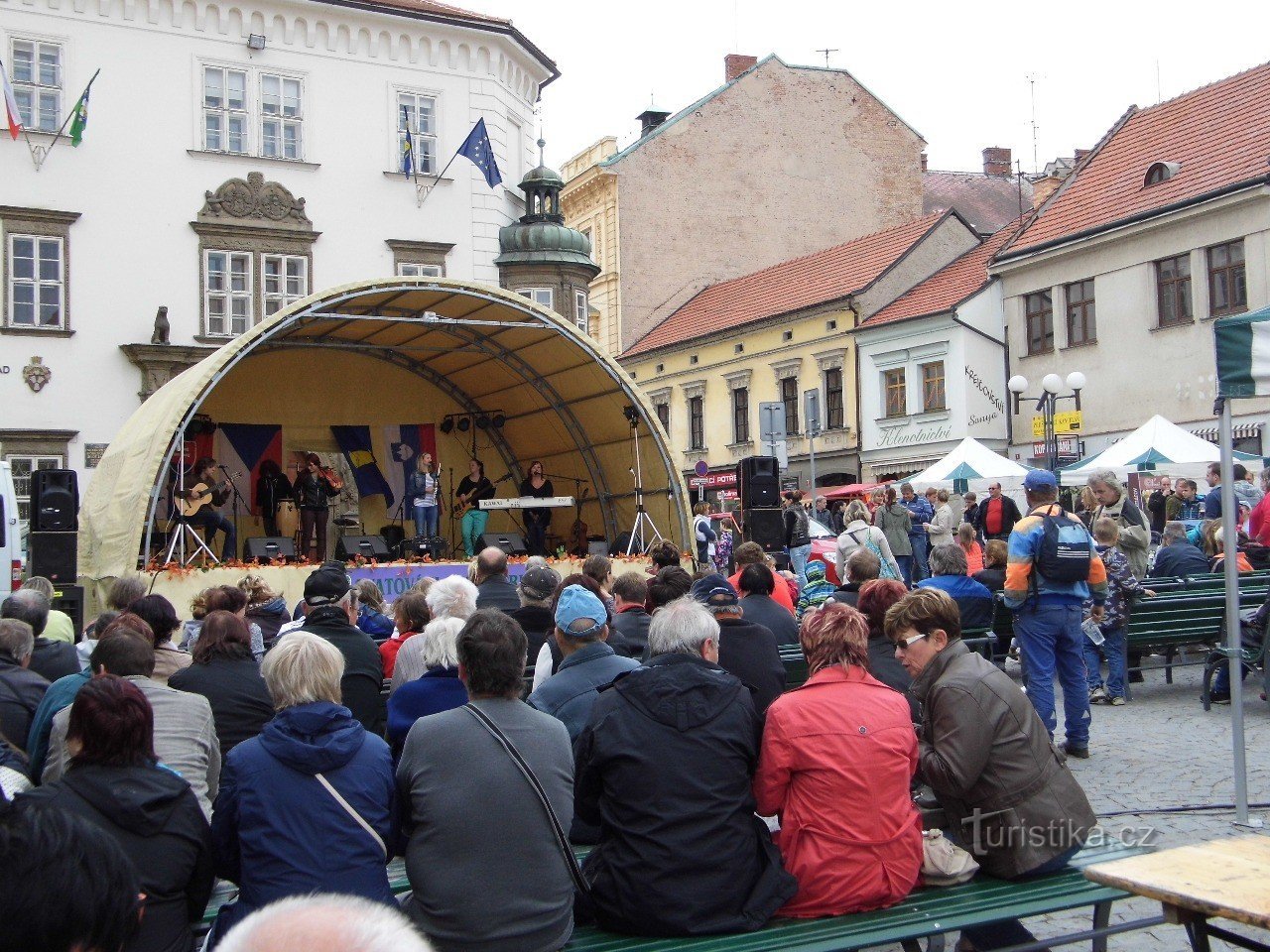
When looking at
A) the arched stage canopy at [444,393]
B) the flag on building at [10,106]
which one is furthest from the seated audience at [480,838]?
the flag on building at [10,106]

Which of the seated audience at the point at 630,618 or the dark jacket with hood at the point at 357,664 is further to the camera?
the seated audience at the point at 630,618

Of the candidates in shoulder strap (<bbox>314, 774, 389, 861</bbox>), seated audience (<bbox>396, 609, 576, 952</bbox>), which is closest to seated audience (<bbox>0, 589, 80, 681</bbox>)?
shoulder strap (<bbox>314, 774, 389, 861</bbox>)

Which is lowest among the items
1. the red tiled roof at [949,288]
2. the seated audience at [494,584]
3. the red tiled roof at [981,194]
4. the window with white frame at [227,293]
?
the seated audience at [494,584]

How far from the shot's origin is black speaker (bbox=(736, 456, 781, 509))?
18578mm

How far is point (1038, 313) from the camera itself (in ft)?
106

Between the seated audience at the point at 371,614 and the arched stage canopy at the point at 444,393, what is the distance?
8.22 meters

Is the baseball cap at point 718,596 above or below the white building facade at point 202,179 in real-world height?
below

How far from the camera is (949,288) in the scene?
3497 cm

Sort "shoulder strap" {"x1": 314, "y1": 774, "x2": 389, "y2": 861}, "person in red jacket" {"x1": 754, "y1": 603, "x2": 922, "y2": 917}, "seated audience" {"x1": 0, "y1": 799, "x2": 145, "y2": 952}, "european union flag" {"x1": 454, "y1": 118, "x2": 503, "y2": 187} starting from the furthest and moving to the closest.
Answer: "european union flag" {"x1": 454, "y1": 118, "x2": 503, "y2": 187}, "person in red jacket" {"x1": 754, "y1": 603, "x2": 922, "y2": 917}, "shoulder strap" {"x1": 314, "y1": 774, "x2": 389, "y2": 861}, "seated audience" {"x1": 0, "y1": 799, "x2": 145, "y2": 952}

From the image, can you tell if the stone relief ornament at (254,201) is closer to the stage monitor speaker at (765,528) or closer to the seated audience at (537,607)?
the stage monitor speaker at (765,528)

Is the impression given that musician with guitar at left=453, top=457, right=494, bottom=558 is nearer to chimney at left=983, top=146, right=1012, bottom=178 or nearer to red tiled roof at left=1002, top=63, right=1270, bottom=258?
red tiled roof at left=1002, top=63, right=1270, bottom=258

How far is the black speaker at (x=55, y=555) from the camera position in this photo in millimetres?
15586

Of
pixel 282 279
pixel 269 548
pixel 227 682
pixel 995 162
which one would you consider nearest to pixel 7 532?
pixel 269 548

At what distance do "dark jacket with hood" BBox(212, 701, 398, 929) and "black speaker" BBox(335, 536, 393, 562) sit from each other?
1530 cm
